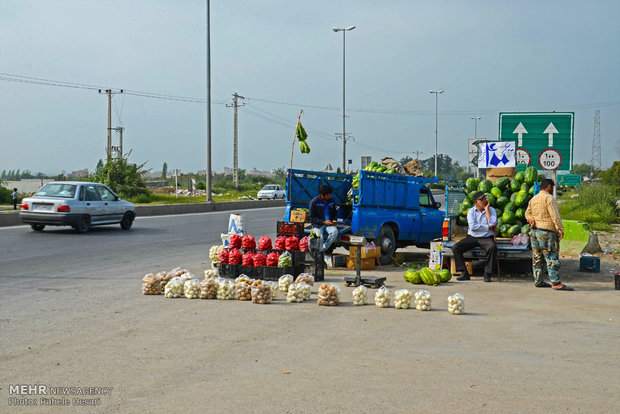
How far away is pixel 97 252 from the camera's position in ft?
51.5

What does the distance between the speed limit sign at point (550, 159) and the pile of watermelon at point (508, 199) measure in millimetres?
1106

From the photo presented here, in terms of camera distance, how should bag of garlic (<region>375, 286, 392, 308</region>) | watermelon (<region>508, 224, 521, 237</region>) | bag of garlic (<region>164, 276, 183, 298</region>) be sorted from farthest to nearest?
watermelon (<region>508, 224, 521, 237</region>) < bag of garlic (<region>164, 276, 183, 298</region>) < bag of garlic (<region>375, 286, 392, 308</region>)

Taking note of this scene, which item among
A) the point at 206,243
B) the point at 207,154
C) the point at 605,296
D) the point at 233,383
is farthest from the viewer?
the point at 207,154

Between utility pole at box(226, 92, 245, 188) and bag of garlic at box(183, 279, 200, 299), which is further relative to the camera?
utility pole at box(226, 92, 245, 188)

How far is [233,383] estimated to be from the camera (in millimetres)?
5242

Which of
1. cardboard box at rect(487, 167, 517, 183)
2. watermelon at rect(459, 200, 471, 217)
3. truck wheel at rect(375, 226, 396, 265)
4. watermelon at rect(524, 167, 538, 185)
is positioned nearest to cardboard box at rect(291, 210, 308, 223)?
truck wheel at rect(375, 226, 396, 265)

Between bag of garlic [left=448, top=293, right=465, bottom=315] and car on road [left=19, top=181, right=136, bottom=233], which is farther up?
car on road [left=19, top=181, right=136, bottom=233]

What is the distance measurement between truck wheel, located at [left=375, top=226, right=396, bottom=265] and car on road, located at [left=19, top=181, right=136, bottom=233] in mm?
11275

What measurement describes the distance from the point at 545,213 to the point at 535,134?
5.27 metres

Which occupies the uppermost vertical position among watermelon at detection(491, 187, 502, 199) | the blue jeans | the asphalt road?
watermelon at detection(491, 187, 502, 199)

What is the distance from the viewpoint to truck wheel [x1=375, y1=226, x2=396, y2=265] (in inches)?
550

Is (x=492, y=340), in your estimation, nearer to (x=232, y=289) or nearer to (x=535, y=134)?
(x=232, y=289)

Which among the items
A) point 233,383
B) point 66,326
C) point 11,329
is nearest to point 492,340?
point 233,383

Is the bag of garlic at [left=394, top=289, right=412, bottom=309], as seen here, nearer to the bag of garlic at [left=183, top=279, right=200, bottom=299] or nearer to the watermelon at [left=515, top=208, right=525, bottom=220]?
the bag of garlic at [left=183, top=279, right=200, bottom=299]
